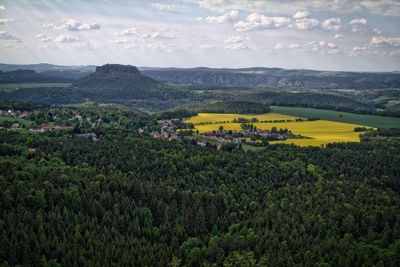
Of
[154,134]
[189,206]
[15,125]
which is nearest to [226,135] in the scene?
[154,134]

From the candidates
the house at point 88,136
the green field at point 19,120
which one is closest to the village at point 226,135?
the house at point 88,136

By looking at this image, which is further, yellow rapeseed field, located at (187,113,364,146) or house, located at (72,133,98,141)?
yellow rapeseed field, located at (187,113,364,146)

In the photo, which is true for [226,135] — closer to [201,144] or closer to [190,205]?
[201,144]

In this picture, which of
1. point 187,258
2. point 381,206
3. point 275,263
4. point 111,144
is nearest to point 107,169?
point 111,144

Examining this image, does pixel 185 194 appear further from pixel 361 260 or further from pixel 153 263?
pixel 361 260

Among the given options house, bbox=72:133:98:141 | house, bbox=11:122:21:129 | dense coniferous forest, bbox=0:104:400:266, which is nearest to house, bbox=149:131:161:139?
house, bbox=72:133:98:141

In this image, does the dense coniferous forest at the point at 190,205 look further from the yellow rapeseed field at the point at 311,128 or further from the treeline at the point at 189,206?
the yellow rapeseed field at the point at 311,128

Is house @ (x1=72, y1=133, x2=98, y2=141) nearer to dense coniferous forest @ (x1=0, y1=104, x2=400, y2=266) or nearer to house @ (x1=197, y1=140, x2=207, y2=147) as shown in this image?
dense coniferous forest @ (x1=0, y1=104, x2=400, y2=266)

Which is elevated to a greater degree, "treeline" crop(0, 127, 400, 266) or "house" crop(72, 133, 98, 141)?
"house" crop(72, 133, 98, 141)
